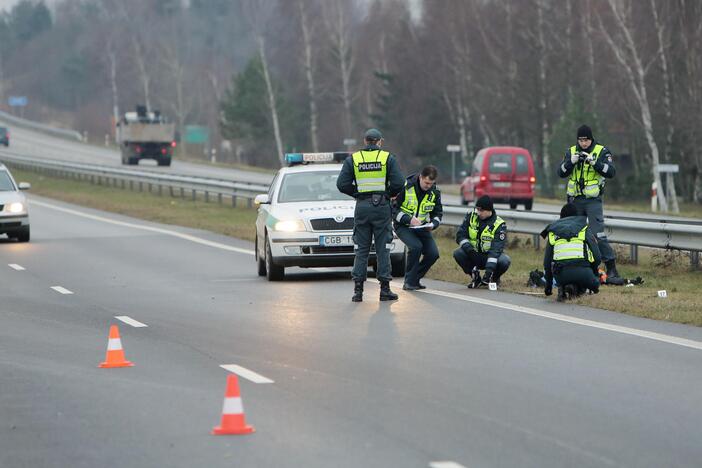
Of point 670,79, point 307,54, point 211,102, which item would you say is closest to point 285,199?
point 670,79

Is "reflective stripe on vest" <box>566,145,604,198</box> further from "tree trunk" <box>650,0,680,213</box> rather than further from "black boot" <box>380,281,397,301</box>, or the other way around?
"tree trunk" <box>650,0,680,213</box>

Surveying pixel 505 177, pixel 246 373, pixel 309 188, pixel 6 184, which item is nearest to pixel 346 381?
pixel 246 373

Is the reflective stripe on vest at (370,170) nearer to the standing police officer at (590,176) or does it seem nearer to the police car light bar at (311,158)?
the standing police officer at (590,176)

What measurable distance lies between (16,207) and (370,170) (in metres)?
15.1

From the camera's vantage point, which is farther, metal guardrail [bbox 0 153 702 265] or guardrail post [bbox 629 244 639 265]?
guardrail post [bbox 629 244 639 265]

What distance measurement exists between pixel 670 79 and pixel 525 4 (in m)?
16.5

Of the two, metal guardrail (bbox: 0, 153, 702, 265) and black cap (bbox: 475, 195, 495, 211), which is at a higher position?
black cap (bbox: 475, 195, 495, 211)

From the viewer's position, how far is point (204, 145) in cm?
13875

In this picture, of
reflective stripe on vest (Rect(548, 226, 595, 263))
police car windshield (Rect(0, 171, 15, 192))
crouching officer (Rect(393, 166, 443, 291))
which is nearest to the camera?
Result: reflective stripe on vest (Rect(548, 226, 595, 263))

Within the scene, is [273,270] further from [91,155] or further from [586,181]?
[91,155]

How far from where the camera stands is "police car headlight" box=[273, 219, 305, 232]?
62.9 ft

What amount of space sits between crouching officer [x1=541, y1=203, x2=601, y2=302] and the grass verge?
7.6 inches

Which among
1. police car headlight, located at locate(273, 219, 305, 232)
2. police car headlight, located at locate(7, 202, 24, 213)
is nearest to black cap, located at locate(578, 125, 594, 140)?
police car headlight, located at locate(273, 219, 305, 232)

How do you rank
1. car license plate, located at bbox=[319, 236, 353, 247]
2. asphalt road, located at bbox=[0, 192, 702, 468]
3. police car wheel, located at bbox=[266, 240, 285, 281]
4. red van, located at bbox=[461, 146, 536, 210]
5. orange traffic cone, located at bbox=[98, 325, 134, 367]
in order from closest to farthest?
asphalt road, located at bbox=[0, 192, 702, 468] → orange traffic cone, located at bbox=[98, 325, 134, 367] → car license plate, located at bbox=[319, 236, 353, 247] → police car wheel, located at bbox=[266, 240, 285, 281] → red van, located at bbox=[461, 146, 536, 210]
